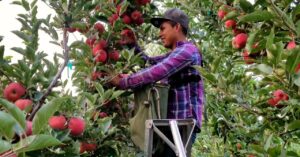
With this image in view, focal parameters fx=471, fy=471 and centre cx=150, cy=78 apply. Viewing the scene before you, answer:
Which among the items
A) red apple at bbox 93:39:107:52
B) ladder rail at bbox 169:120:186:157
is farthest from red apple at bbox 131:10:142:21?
ladder rail at bbox 169:120:186:157

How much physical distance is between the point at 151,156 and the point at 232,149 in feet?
4.36

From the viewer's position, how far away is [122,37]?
253cm

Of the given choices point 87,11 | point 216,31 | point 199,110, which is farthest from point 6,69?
point 216,31

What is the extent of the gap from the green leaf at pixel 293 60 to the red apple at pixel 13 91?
868 mm

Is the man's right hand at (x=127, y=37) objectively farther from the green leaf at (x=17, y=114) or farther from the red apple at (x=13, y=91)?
the green leaf at (x=17, y=114)

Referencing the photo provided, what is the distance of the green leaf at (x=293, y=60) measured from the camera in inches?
45.0

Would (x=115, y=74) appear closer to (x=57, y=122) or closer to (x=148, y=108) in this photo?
(x=148, y=108)

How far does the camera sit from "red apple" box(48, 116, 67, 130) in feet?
4.98

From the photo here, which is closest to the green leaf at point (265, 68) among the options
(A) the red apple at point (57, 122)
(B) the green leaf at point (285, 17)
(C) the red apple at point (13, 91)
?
(B) the green leaf at point (285, 17)

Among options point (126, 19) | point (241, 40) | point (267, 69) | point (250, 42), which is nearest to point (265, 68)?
point (267, 69)

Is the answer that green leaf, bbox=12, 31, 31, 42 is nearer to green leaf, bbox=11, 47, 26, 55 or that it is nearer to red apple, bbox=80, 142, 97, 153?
green leaf, bbox=11, 47, 26, 55

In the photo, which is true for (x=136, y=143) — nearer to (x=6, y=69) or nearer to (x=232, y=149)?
(x=6, y=69)

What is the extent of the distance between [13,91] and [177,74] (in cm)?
110

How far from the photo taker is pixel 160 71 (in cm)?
232
